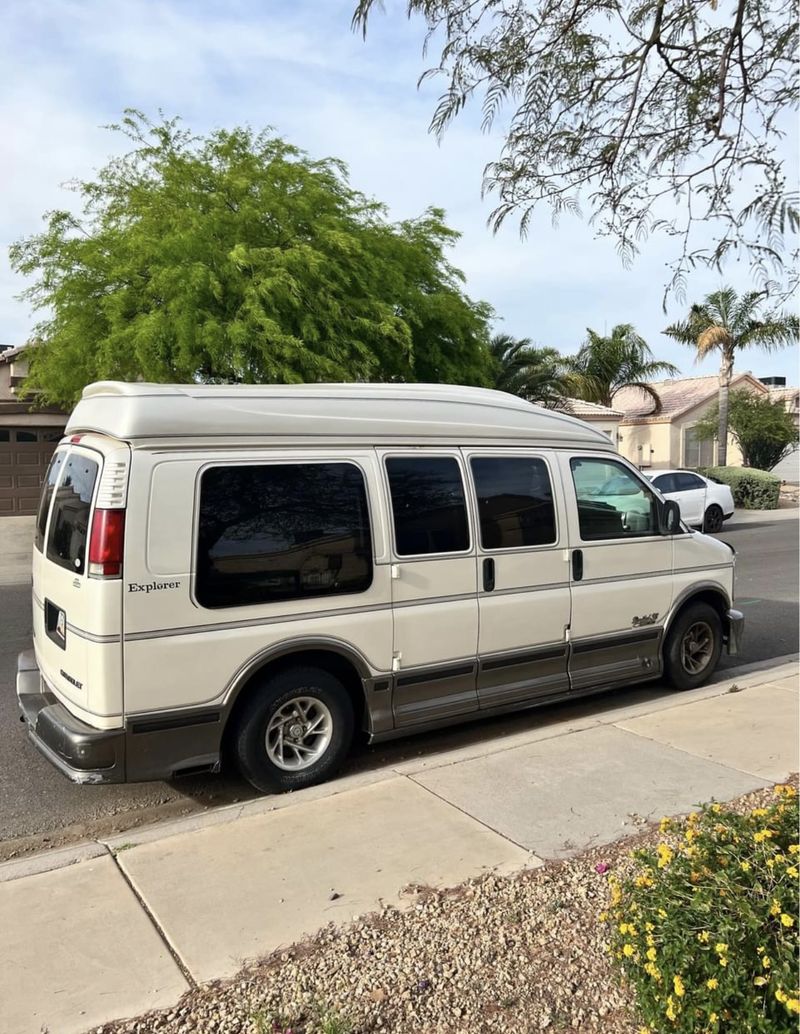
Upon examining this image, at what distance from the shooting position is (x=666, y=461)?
3659 centimetres

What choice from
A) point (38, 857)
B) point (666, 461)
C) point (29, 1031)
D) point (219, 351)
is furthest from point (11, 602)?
point (666, 461)

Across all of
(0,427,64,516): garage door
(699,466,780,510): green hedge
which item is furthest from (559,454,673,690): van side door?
(699,466,780,510): green hedge

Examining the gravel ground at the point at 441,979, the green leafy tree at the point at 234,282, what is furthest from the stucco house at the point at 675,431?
the gravel ground at the point at 441,979

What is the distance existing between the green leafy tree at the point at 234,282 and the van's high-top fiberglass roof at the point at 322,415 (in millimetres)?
8407

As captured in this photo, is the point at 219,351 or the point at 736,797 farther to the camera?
the point at 219,351

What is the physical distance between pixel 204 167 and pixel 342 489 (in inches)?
487

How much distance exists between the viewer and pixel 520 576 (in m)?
5.50

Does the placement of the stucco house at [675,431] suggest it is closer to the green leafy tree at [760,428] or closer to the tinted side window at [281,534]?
A: the green leafy tree at [760,428]

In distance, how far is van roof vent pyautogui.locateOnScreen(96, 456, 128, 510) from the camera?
13.7ft

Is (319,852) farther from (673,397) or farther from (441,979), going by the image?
(673,397)

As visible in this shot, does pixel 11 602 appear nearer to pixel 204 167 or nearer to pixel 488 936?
pixel 204 167

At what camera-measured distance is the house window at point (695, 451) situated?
36719mm

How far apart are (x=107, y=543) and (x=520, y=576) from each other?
8.49 feet

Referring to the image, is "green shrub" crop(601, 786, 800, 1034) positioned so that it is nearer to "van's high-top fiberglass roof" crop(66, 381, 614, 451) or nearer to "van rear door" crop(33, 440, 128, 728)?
"van rear door" crop(33, 440, 128, 728)
